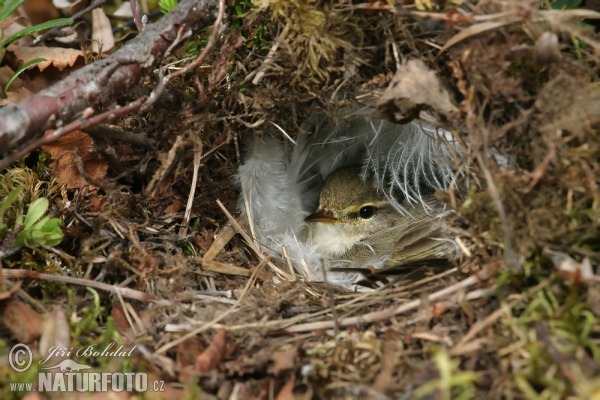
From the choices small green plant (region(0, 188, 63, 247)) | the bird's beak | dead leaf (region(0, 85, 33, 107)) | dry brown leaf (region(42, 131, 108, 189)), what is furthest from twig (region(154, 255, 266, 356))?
dead leaf (region(0, 85, 33, 107))

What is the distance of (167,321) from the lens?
89.0 inches

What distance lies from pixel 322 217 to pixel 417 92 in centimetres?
163

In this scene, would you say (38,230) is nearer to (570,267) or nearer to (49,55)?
(49,55)

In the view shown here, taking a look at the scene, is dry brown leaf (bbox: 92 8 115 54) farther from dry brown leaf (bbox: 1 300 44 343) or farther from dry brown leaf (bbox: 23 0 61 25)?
dry brown leaf (bbox: 1 300 44 343)

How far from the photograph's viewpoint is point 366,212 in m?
3.85

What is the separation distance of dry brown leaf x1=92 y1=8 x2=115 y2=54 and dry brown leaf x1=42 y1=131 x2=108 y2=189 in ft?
2.95

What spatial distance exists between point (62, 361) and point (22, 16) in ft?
8.42

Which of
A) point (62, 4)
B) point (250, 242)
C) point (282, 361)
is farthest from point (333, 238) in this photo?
point (62, 4)

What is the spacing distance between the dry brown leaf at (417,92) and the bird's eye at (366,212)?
1.57 meters

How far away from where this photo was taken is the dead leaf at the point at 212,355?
1981 millimetres

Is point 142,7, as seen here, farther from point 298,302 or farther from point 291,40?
point 298,302

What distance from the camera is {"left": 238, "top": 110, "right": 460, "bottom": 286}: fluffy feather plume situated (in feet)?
11.0

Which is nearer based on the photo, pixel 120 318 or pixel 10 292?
pixel 10 292

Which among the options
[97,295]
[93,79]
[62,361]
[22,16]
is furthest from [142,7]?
[62,361]
